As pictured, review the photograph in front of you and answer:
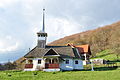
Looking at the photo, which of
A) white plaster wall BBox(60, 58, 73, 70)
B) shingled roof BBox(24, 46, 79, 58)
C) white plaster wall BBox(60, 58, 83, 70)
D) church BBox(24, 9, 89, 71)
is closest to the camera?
church BBox(24, 9, 89, 71)

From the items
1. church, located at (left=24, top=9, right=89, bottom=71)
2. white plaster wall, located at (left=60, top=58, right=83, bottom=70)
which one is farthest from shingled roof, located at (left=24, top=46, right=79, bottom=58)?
white plaster wall, located at (left=60, top=58, right=83, bottom=70)

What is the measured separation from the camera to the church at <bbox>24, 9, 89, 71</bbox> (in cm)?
3525

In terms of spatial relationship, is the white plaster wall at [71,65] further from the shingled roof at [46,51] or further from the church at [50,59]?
the shingled roof at [46,51]

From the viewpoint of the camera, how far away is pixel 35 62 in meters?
37.0

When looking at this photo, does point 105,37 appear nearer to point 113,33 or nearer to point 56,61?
point 113,33

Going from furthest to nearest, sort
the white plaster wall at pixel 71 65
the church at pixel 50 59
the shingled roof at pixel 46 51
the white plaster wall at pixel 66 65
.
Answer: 1. the shingled roof at pixel 46 51
2. the white plaster wall at pixel 71 65
3. the white plaster wall at pixel 66 65
4. the church at pixel 50 59

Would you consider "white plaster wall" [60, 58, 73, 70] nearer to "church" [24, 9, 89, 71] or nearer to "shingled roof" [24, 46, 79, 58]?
"church" [24, 9, 89, 71]

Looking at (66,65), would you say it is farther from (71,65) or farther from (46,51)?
(46,51)

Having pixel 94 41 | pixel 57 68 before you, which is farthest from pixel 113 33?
pixel 57 68

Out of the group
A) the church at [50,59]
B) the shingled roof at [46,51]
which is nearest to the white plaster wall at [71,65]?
the church at [50,59]

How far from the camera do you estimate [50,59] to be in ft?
118

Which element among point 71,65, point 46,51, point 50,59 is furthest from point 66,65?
point 46,51

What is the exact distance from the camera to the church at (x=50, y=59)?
35250mm

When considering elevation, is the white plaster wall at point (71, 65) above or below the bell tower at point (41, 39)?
below
